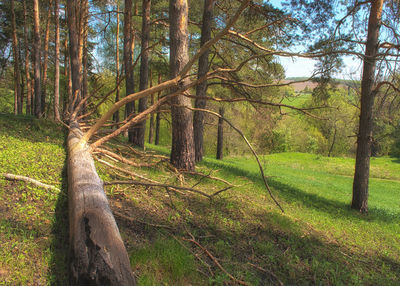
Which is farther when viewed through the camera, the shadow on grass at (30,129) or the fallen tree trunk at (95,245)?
the shadow on grass at (30,129)

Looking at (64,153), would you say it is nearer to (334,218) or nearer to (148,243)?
(148,243)

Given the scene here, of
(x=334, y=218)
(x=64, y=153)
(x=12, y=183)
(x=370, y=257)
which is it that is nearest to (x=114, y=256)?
(x=12, y=183)

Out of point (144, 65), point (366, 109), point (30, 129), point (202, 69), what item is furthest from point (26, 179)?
point (366, 109)

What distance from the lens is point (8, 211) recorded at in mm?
2879

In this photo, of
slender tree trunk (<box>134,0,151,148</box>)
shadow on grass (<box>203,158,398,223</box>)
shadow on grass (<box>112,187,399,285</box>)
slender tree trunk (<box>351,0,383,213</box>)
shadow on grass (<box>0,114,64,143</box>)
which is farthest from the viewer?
slender tree trunk (<box>134,0,151,148</box>)

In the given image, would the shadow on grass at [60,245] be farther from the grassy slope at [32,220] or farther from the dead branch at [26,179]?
the dead branch at [26,179]

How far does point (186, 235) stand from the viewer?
11.3 ft

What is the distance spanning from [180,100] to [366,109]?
18.0 ft

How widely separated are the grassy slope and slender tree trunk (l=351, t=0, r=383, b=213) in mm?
7768

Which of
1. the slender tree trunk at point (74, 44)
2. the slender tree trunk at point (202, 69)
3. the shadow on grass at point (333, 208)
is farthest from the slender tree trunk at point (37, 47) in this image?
the shadow on grass at point (333, 208)

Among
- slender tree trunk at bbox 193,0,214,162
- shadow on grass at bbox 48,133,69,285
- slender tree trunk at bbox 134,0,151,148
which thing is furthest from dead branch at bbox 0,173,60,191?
slender tree trunk at bbox 134,0,151,148

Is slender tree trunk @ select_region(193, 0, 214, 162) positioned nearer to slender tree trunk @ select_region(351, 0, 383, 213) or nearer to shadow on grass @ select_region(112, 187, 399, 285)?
slender tree trunk @ select_region(351, 0, 383, 213)

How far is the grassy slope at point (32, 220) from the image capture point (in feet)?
7.08

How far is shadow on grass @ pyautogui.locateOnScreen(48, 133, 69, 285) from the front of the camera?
2152mm
